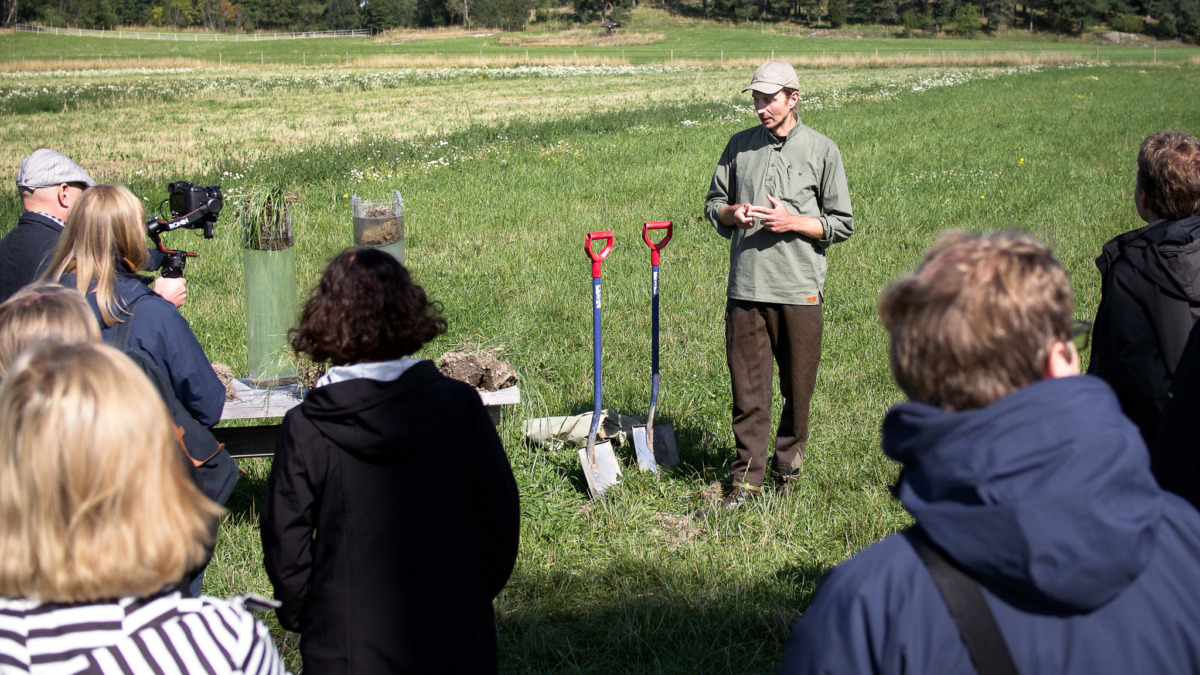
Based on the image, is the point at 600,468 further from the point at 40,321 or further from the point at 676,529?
the point at 40,321

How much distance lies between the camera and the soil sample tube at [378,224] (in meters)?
4.45

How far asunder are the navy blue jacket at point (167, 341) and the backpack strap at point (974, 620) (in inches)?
102

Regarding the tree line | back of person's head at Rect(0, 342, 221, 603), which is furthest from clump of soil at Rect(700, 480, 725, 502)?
the tree line

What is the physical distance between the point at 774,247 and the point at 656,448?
4.53ft

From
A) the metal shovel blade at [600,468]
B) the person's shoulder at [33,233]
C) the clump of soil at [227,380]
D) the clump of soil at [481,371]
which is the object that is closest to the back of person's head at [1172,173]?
the metal shovel blade at [600,468]

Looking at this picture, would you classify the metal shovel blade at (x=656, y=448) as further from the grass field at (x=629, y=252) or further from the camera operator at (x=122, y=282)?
the camera operator at (x=122, y=282)

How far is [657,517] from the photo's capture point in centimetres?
433

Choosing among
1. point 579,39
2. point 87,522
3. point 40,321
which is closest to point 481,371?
point 40,321

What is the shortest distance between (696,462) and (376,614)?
119 inches

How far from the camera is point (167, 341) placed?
9.78ft

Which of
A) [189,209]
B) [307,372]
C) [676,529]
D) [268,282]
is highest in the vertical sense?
[189,209]

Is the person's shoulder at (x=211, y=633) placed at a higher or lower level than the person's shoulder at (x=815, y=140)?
lower

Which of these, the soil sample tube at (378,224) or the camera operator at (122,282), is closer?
the camera operator at (122,282)

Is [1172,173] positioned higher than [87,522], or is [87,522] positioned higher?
[1172,173]
